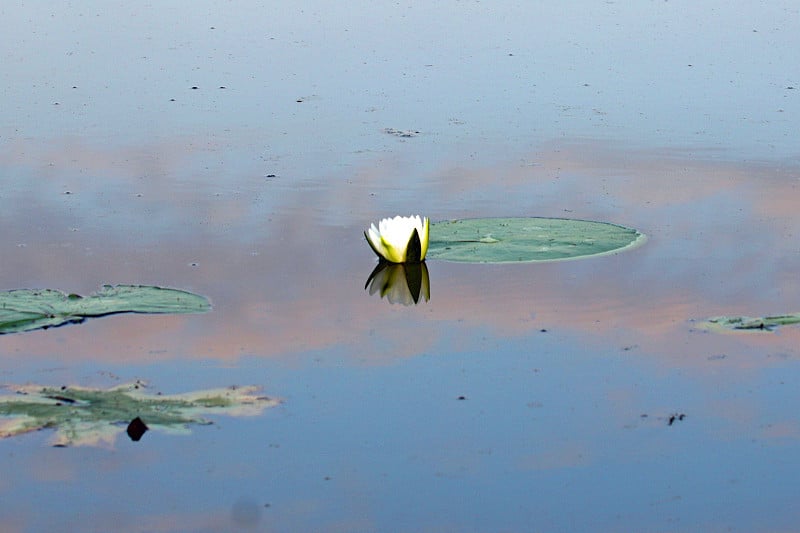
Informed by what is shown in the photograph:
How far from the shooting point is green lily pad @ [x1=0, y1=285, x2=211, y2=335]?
14.5 feet

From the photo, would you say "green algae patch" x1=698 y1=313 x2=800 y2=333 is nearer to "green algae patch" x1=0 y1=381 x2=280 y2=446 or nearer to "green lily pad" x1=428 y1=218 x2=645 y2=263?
"green lily pad" x1=428 y1=218 x2=645 y2=263

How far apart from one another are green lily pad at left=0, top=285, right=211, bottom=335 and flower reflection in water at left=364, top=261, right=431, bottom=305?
675 mm

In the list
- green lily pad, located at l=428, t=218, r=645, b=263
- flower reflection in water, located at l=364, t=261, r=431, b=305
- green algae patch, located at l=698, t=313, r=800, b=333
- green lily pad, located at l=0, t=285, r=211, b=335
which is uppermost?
green lily pad, located at l=0, t=285, r=211, b=335

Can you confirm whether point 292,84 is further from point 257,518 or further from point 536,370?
point 257,518

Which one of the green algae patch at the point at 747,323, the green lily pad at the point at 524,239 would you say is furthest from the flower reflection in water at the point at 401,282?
the green algae patch at the point at 747,323

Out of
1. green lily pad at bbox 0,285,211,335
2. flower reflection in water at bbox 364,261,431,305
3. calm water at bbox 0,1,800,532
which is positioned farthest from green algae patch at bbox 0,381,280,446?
flower reflection in water at bbox 364,261,431,305

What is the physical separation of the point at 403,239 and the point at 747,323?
1.37 m

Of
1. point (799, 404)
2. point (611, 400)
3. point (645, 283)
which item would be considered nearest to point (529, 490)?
point (611, 400)

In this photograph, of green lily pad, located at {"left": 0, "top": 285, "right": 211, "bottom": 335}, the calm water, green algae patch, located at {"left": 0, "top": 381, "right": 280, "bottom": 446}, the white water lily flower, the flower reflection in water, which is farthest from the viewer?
the white water lily flower

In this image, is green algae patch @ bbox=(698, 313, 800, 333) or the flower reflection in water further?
the flower reflection in water

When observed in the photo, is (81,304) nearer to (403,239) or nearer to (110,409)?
(110,409)

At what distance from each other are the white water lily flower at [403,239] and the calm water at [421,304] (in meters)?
0.17

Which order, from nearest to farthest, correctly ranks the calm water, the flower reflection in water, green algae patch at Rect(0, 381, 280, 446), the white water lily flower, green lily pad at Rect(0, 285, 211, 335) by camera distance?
the calm water, green algae patch at Rect(0, 381, 280, 446), green lily pad at Rect(0, 285, 211, 335), the flower reflection in water, the white water lily flower

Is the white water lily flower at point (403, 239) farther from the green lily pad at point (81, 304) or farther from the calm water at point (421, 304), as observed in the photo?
the green lily pad at point (81, 304)
